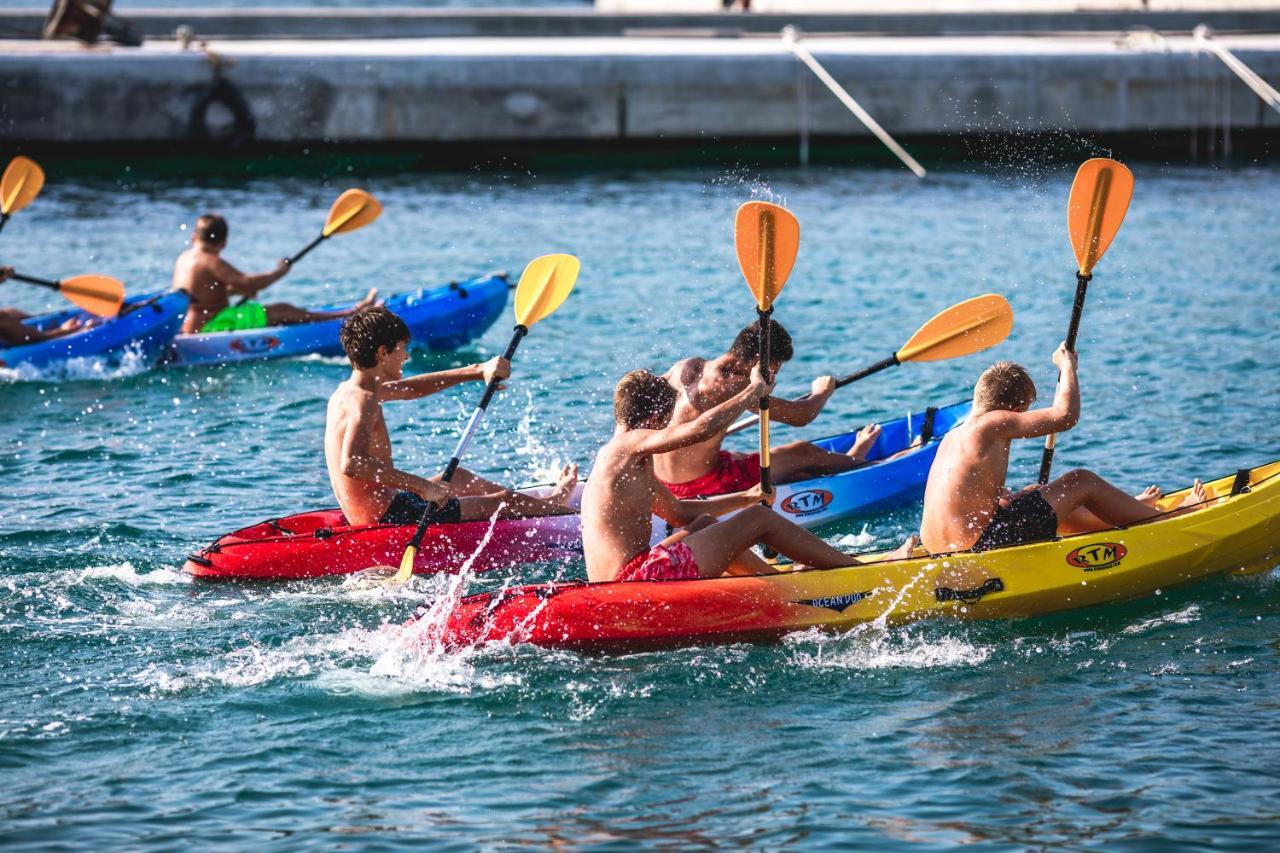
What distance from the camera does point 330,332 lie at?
14383mm

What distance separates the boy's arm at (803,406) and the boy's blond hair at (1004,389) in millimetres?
1743

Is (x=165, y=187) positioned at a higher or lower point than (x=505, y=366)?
higher

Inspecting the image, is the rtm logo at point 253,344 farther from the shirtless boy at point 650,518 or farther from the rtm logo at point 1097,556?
the rtm logo at point 1097,556

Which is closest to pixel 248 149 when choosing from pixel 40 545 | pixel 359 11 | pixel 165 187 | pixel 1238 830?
pixel 165 187

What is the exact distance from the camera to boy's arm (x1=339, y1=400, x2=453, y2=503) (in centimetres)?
873

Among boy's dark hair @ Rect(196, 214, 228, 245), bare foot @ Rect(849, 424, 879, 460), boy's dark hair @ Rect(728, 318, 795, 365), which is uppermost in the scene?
boy's dark hair @ Rect(196, 214, 228, 245)

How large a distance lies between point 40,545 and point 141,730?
291 centimetres

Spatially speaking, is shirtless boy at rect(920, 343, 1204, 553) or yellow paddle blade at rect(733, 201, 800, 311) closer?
shirtless boy at rect(920, 343, 1204, 553)

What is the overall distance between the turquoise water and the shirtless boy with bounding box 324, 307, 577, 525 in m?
0.48

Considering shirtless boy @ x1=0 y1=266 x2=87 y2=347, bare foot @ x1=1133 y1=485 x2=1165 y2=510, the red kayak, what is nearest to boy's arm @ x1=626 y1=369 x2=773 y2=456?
the red kayak

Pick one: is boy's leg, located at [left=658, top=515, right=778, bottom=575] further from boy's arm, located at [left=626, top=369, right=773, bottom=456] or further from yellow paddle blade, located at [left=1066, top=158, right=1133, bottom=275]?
yellow paddle blade, located at [left=1066, top=158, right=1133, bottom=275]

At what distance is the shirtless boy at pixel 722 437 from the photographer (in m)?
9.18

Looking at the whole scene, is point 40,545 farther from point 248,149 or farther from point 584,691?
point 248,149

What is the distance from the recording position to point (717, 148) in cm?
2450
